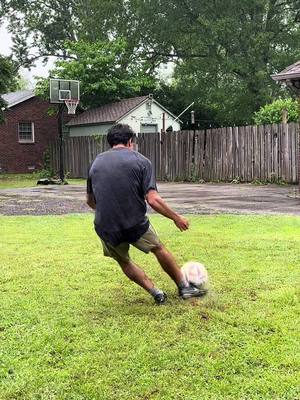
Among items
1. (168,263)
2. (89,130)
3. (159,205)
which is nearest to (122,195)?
(159,205)

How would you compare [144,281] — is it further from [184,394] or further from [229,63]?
[229,63]

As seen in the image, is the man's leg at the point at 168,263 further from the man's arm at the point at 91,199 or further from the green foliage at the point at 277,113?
the green foliage at the point at 277,113

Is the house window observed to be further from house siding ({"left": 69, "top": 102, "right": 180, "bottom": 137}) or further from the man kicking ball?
the man kicking ball

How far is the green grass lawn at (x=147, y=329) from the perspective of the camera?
322 centimetres

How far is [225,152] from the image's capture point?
66.8 feet

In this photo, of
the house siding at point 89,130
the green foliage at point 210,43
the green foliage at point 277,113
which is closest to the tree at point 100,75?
the green foliage at point 210,43

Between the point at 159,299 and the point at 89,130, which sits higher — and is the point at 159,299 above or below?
below

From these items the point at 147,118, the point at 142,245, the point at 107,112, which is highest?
the point at 107,112

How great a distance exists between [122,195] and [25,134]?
27985 mm

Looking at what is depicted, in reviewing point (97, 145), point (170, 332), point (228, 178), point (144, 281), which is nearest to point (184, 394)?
point (170, 332)

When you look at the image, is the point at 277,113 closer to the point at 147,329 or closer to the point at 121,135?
the point at 121,135

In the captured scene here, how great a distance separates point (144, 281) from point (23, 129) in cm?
2784

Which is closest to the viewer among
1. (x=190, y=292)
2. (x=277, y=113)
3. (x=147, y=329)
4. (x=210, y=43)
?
(x=147, y=329)

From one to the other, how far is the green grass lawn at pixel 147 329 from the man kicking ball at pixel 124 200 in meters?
0.55
